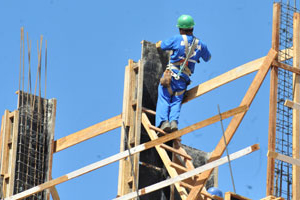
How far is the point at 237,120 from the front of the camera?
26.5m

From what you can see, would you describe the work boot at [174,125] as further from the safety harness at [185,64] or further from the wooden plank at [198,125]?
the wooden plank at [198,125]

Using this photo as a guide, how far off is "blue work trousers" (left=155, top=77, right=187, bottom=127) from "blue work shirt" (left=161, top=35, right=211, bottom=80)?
231 mm

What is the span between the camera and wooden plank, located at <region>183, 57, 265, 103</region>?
89.4ft

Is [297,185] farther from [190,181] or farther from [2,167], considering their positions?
[2,167]

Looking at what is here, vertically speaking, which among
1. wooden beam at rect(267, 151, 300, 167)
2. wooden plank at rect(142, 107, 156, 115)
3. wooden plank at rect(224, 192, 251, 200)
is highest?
wooden plank at rect(142, 107, 156, 115)

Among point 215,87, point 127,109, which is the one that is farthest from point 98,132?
point 215,87

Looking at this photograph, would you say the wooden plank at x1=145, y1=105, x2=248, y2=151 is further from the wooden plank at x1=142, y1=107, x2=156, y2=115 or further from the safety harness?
the wooden plank at x1=142, y1=107, x2=156, y2=115

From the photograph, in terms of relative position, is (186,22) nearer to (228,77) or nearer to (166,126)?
(228,77)

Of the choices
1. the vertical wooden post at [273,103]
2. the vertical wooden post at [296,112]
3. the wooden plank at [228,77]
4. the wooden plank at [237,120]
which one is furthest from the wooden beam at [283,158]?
the wooden plank at [228,77]

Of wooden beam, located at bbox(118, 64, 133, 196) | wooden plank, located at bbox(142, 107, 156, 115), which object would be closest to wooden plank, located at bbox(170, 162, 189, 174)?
wooden beam, located at bbox(118, 64, 133, 196)

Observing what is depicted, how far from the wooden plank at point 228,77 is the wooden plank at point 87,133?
1.74 m

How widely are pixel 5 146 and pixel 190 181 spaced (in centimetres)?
421

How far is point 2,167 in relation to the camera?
29.1m

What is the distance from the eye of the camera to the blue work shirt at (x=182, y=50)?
28.5 meters
